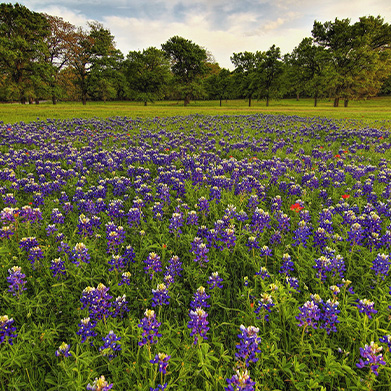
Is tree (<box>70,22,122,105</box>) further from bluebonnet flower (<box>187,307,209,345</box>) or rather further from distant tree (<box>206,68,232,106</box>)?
bluebonnet flower (<box>187,307,209,345</box>)

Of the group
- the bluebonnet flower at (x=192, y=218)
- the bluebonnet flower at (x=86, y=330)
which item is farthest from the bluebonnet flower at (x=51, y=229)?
the bluebonnet flower at (x=192, y=218)

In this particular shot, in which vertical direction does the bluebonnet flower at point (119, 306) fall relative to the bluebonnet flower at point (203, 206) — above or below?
below

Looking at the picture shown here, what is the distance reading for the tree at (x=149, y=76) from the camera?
57.1m

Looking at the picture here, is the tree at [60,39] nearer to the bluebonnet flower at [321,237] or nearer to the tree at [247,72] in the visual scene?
the tree at [247,72]

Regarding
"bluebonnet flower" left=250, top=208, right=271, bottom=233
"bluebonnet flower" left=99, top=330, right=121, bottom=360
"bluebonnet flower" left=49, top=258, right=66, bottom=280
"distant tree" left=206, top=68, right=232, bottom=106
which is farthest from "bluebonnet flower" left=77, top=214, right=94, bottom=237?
"distant tree" left=206, top=68, right=232, bottom=106

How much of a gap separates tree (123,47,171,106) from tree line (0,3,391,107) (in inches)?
8.6

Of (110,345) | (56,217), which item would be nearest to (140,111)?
(56,217)

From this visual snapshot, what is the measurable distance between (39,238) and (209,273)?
2.70 metres

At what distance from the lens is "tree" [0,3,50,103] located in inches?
1561

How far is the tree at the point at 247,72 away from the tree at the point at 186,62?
9980 millimetres

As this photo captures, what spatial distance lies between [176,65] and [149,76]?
6800mm

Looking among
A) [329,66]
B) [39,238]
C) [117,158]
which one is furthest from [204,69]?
[39,238]

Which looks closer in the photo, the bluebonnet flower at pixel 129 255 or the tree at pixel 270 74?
the bluebonnet flower at pixel 129 255

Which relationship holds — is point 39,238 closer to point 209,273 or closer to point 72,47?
point 209,273
